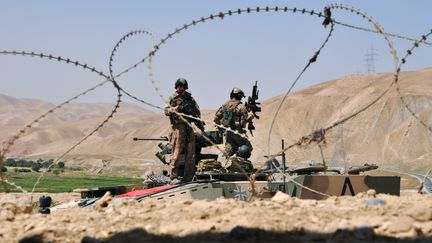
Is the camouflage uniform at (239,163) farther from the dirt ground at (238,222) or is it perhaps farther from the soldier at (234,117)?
the dirt ground at (238,222)

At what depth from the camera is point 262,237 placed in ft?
28.5

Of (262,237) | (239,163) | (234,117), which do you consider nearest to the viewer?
(262,237)

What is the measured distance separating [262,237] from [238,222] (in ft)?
2.06

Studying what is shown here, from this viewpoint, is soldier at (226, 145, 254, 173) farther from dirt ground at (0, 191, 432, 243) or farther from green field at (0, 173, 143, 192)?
green field at (0, 173, 143, 192)

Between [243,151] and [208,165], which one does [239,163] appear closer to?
[243,151]

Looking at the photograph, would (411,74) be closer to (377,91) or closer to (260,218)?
(377,91)

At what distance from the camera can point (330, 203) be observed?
10.7 meters

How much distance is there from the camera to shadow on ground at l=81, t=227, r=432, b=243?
27.8 ft

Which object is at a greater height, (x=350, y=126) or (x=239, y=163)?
(x=350, y=126)

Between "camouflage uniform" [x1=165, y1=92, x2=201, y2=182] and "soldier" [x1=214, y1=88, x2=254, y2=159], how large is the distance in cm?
108

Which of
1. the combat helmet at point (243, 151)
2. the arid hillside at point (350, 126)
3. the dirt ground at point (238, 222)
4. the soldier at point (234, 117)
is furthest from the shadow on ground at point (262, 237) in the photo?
the arid hillside at point (350, 126)

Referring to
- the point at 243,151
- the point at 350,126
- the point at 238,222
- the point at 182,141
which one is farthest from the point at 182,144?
the point at 350,126

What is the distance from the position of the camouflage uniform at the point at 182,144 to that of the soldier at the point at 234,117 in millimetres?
1077

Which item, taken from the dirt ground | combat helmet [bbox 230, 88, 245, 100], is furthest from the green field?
the dirt ground
